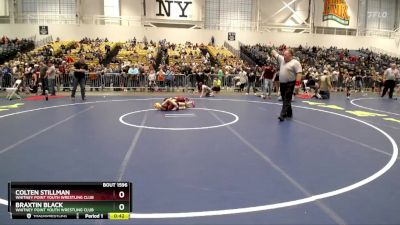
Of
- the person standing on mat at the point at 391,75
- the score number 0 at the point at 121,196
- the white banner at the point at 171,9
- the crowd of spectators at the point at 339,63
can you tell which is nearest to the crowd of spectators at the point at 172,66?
the crowd of spectators at the point at 339,63

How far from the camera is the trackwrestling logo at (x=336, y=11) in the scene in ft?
127

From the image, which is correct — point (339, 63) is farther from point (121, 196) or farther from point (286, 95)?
point (121, 196)

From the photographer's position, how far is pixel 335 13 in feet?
128

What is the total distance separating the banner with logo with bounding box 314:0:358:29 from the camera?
3875 cm

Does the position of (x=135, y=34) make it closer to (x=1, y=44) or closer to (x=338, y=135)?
(x=1, y=44)

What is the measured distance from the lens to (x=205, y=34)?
35.5m

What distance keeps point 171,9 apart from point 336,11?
1819cm

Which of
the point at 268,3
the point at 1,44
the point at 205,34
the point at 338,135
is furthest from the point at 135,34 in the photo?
the point at 338,135

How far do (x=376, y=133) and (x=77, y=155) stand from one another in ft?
21.1

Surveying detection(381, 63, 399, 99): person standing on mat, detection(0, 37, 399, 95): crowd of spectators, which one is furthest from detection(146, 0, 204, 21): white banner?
detection(381, 63, 399, 99): person standing on mat
